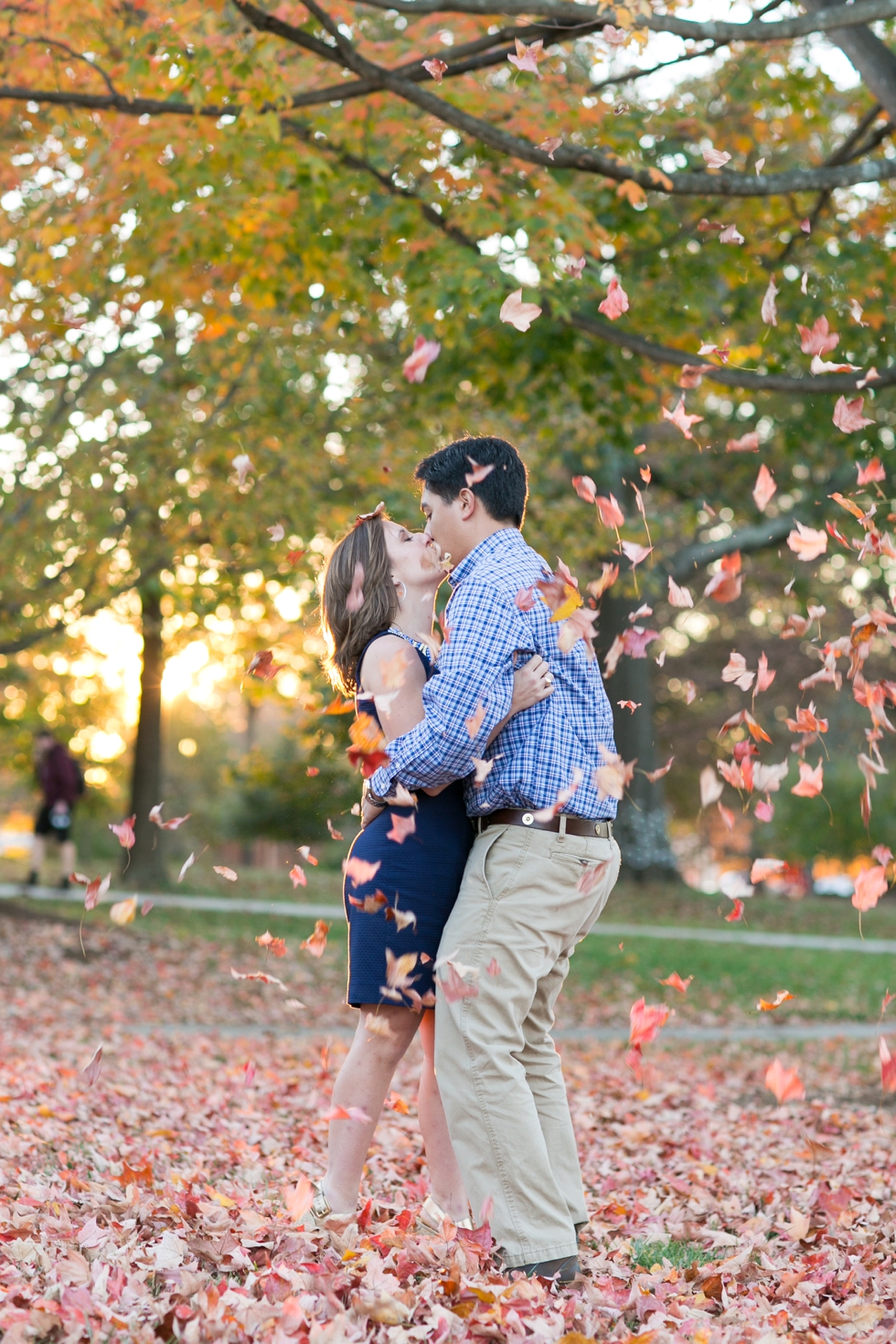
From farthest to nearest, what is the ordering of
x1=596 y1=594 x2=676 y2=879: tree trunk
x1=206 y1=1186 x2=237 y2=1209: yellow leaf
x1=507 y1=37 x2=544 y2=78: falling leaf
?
x1=596 y1=594 x2=676 y2=879: tree trunk
x1=507 y1=37 x2=544 y2=78: falling leaf
x1=206 y1=1186 x2=237 y2=1209: yellow leaf

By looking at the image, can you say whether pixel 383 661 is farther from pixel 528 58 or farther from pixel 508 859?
pixel 528 58

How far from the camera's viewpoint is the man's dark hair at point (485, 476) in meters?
3.48

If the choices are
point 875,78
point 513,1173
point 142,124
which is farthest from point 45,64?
point 513,1173

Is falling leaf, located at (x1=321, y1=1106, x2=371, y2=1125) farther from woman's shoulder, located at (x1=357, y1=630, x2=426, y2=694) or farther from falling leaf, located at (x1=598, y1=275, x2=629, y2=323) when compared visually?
falling leaf, located at (x1=598, y1=275, x2=629, y2=323)

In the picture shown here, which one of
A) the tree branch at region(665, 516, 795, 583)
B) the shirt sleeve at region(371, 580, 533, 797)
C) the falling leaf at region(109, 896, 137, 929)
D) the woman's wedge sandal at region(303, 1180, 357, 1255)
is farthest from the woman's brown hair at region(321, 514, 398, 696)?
the tree branch at region(665, 516, 795, 583)

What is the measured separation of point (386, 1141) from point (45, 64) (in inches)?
225

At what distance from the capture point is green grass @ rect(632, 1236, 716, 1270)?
148 inches

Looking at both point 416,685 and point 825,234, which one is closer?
point 416,685

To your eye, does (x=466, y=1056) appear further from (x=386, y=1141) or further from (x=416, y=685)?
(x=386, y=1141)

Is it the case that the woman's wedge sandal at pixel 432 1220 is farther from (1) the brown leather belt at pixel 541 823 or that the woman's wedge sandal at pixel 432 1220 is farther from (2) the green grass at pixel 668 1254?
(1) the brown leather belt at pixel 541 823

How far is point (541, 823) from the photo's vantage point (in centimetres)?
333

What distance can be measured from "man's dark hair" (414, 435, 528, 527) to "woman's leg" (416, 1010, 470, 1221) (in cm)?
145

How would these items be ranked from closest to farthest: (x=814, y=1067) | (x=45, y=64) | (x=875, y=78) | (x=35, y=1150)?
1. (x=35, y=1150)
2. (x=875, y=78)
3. (x=45, y=64)
4. (x=814, y=1067)

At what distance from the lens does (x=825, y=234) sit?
9047mm
